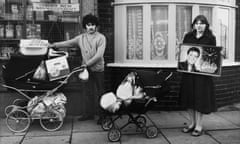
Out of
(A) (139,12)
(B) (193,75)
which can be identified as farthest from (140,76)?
(A) (139,12)

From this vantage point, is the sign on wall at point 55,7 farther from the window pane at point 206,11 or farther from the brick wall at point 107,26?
the window pane at point 206,11

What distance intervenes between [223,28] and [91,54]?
3.28 metres

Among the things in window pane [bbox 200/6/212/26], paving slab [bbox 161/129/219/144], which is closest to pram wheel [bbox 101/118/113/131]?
paving slab [bbox 161/129/219/144]

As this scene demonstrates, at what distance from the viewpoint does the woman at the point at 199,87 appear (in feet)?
18.2

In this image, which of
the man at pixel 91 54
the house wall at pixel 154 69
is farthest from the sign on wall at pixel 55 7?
the man at pixel 91 54

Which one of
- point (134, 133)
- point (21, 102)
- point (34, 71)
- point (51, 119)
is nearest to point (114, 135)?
point (134, 133)

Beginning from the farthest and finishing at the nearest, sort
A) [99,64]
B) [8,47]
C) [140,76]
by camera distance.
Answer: [8,47]
[99,64]
[140,76]

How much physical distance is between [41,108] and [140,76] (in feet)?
6.20

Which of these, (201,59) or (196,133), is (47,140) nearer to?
(196,133)

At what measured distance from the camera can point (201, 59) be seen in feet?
18.3

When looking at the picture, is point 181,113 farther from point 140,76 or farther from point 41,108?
point 41,108

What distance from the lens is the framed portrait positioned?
5.46 m

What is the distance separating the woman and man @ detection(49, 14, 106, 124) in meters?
1.56

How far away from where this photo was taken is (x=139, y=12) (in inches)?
284
